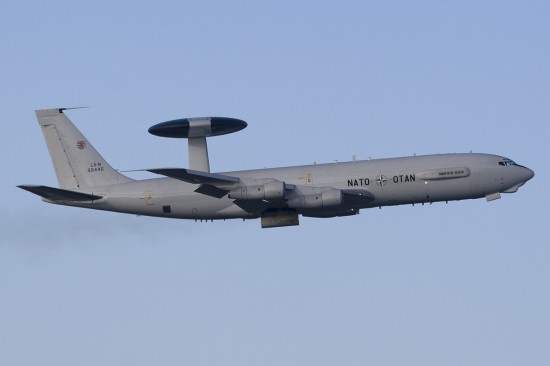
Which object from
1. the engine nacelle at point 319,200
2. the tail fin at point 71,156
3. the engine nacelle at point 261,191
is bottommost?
the engine nacelle at point 319,200

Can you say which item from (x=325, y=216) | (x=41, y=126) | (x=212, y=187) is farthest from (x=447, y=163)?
(x=41, y=126)

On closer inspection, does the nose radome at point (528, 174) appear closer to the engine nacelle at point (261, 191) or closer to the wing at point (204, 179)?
the engine nacelle at point (261, 191)

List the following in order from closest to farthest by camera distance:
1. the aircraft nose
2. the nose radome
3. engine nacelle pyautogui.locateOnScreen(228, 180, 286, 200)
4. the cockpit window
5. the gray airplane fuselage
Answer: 1. engine nacelle pyautogui.locateOnScreen(228, 180, 286, 200)
2. the gray airplane fuselage
3. the cockpit window
4. the aircraft nose
5. the nose radome

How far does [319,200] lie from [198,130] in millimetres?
9680

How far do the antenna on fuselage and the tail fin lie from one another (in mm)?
6493

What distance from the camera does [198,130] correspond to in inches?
3238

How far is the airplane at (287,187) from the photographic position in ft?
266

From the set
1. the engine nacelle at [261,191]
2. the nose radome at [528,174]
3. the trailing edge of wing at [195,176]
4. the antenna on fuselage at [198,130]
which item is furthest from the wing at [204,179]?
the nose radome at [528,174]

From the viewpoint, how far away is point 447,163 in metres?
82.7

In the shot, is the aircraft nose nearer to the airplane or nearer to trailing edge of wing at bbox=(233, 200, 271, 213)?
the airplane

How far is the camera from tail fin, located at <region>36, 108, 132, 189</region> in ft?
286

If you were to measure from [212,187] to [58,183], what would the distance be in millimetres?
12916

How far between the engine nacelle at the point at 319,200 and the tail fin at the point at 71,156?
13.5m

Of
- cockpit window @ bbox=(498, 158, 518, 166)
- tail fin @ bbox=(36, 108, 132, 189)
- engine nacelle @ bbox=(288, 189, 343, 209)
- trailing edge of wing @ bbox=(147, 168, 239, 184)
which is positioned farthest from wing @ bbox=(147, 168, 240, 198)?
cockpit window @ bbox=(498, 158, 518, 166)
